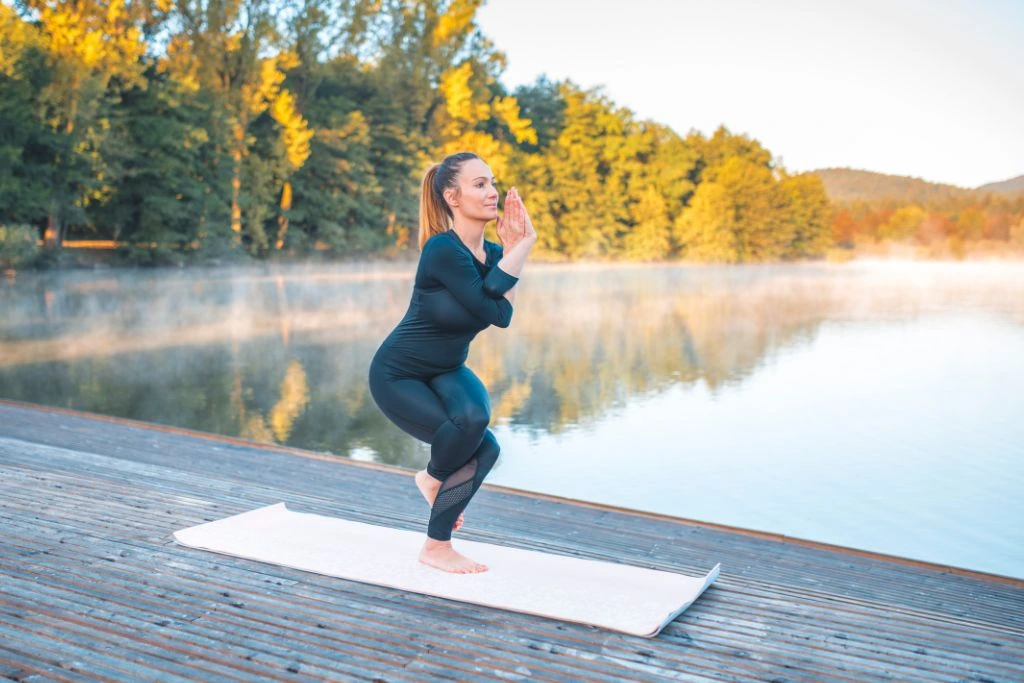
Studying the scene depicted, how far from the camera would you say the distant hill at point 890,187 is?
18797 millimetres

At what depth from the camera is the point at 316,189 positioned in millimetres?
22031

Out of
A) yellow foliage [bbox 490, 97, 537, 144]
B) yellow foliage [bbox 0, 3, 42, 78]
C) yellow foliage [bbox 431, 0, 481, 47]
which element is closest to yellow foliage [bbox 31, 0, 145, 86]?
yellow foliage [bbox 0, 3, 42, 78]

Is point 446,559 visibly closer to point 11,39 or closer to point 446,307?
point 446,307

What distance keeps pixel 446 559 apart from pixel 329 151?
20.6 meters

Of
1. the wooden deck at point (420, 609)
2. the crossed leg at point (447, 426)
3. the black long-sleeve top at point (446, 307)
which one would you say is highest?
the black long-sleeve top at point (446, 307)

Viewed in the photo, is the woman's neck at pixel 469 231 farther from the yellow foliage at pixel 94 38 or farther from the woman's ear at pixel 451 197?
the yellow foliage at pixel 94 38

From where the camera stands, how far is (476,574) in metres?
2.25

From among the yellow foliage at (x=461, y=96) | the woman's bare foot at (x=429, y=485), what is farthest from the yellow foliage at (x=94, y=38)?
the woman's bare foot at (x=429, y=485)

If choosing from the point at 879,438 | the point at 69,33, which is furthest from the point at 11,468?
the point at 69,33

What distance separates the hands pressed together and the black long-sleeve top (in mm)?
66

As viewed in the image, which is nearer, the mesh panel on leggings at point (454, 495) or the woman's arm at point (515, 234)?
the woman's arm at point (515, 234)

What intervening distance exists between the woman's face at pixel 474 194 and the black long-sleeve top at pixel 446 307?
0.21 feet

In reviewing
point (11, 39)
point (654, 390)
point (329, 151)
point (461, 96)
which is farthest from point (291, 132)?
point (654, 390)

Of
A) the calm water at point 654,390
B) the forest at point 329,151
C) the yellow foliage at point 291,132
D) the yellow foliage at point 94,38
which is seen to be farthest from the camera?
the yellow foliage at point 291,132
